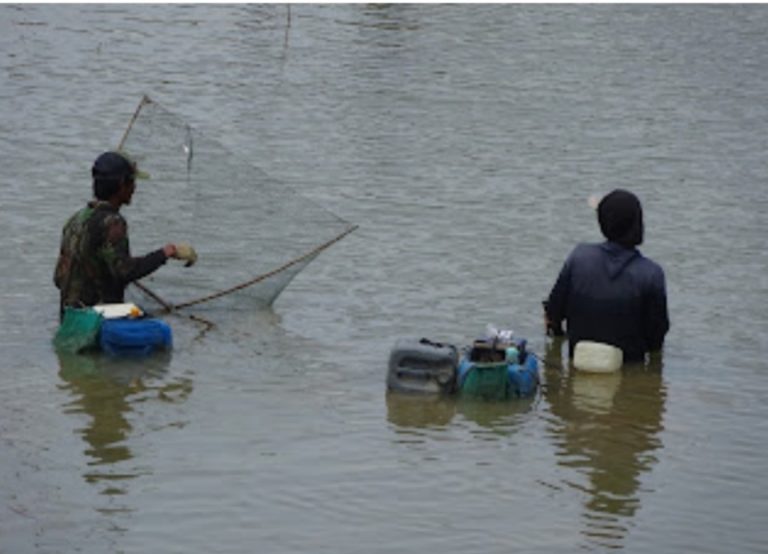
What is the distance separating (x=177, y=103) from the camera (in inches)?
722

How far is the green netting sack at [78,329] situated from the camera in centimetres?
961

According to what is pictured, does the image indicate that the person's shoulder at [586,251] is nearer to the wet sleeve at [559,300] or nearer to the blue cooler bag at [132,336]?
the wet sleeve at [559,300]

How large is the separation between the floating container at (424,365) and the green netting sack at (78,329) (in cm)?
163

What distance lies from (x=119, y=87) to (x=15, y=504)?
12183 mm

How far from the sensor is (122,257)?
31.8ft

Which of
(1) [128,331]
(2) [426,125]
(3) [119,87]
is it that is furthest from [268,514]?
(3) [119,87]

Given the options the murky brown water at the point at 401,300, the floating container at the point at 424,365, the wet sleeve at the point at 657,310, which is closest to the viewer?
the murky brown water at the point at 401,300

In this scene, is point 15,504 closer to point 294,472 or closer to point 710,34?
point 294,472

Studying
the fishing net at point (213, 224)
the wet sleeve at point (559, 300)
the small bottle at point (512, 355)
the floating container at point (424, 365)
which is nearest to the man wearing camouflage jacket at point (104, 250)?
the fishing net at point (213, 224)

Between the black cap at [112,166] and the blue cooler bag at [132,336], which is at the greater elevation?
the black cap at [112,166]

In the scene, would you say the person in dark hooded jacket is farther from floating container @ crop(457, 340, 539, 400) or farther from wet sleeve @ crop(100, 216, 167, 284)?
wet sleeve @ crop(100, 216, 167, 284)

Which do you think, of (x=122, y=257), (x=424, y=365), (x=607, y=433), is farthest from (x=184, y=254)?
(x=607, y=433)

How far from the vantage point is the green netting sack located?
31.5 ft

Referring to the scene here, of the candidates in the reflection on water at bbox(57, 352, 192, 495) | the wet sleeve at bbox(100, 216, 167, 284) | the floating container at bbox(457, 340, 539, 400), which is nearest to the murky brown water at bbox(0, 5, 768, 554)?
the reflection on water at bbox(57, 352, 192, 495)
